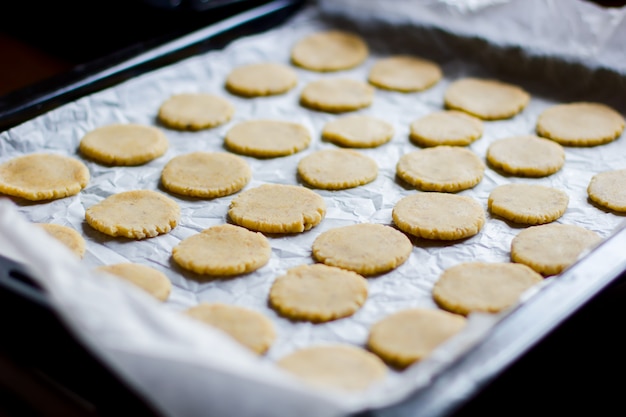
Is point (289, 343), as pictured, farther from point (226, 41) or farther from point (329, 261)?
point (226, 41)

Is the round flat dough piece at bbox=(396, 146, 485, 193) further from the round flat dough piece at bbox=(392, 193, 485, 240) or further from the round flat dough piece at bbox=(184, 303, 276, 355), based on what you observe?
the round flat dough piece at bbox=(184, 303, 276, 355)

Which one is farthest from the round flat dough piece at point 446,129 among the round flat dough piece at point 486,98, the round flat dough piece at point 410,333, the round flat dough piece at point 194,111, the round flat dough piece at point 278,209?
the round flat dough piece at point 410,333

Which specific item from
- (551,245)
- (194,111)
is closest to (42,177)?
(194,111)

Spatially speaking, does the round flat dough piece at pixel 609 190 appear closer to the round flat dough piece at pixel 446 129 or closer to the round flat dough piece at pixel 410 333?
the round flat dough piece at pixel 446 129

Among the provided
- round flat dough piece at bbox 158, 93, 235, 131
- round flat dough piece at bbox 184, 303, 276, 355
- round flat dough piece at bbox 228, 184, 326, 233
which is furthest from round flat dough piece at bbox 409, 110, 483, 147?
round flat dough piece at bbox 184, 303, 276, 355

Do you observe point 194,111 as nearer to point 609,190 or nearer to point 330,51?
point 330,51

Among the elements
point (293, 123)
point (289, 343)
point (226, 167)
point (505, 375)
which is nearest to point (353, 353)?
point (289, 343)
